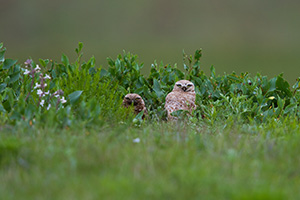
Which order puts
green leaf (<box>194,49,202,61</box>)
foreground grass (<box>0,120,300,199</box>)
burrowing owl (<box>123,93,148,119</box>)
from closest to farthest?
foreground grass (<box>0,120,300,199</box>) → burrowing owl (<box>123,93,148,119</box>) → green leaf (<box>194,49,202,61</box>)

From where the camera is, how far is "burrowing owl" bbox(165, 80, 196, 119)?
19.2 feet

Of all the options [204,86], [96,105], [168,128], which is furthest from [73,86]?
[204,86]

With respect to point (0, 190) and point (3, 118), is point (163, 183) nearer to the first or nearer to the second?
point (0, 190)

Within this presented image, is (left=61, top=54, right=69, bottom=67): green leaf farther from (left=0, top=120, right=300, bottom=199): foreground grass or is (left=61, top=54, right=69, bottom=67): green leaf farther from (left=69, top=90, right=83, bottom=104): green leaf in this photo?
(left=0, top=120, right=300, bottom=199): foreground grass

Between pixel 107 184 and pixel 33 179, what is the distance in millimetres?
570

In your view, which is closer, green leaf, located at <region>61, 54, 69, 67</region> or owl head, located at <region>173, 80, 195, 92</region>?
owl head, located at <region>173, 80, 195, 92</region>

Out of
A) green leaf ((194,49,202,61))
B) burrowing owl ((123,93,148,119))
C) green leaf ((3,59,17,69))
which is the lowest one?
burrowing owl ((123,93,148,119))

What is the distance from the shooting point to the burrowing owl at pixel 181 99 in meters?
5.84

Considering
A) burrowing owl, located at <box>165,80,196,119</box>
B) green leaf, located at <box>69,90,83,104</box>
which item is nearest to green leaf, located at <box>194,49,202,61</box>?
burrowing owl, located at <box>165,80,196,119</box>

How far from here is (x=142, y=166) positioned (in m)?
2.94

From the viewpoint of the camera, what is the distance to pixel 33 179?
8.96 ft

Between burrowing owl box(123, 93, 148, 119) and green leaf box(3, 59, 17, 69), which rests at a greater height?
green leaf box(3, 59, 17, 69)

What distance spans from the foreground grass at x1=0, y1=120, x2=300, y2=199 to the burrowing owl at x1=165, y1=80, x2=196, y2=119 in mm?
1868

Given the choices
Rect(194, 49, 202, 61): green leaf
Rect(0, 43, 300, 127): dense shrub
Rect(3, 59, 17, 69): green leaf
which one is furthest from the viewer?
Rect(194, 49, 202, 61): green leaf
